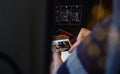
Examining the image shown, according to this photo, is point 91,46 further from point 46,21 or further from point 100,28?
point 46,21

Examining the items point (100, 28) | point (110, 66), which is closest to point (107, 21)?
point (100, 28)

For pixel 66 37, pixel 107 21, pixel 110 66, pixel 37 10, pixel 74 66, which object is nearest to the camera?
pixel 37 10

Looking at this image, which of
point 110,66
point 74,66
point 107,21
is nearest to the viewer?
point 110,66

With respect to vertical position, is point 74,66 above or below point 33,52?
below

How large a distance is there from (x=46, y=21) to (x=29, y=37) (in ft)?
0.10

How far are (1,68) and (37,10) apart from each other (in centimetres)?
9

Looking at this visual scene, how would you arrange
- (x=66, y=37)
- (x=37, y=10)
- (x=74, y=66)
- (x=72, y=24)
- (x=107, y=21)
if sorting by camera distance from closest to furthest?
(x=37, y=10)
(x=107, y=21)
(x=74, y=66)
(x=72, y=24)
(x=66, y=37)

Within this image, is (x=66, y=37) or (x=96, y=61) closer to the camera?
(x=96, y=61)

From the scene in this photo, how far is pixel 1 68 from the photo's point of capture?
0.34 m

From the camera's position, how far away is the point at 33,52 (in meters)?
0.33

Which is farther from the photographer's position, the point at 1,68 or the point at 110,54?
the point at 110,54

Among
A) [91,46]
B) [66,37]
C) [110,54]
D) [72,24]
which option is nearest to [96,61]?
[91,46]

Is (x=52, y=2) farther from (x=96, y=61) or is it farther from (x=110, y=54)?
(x=96, y=61)

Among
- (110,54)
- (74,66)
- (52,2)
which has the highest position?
(52,2)
